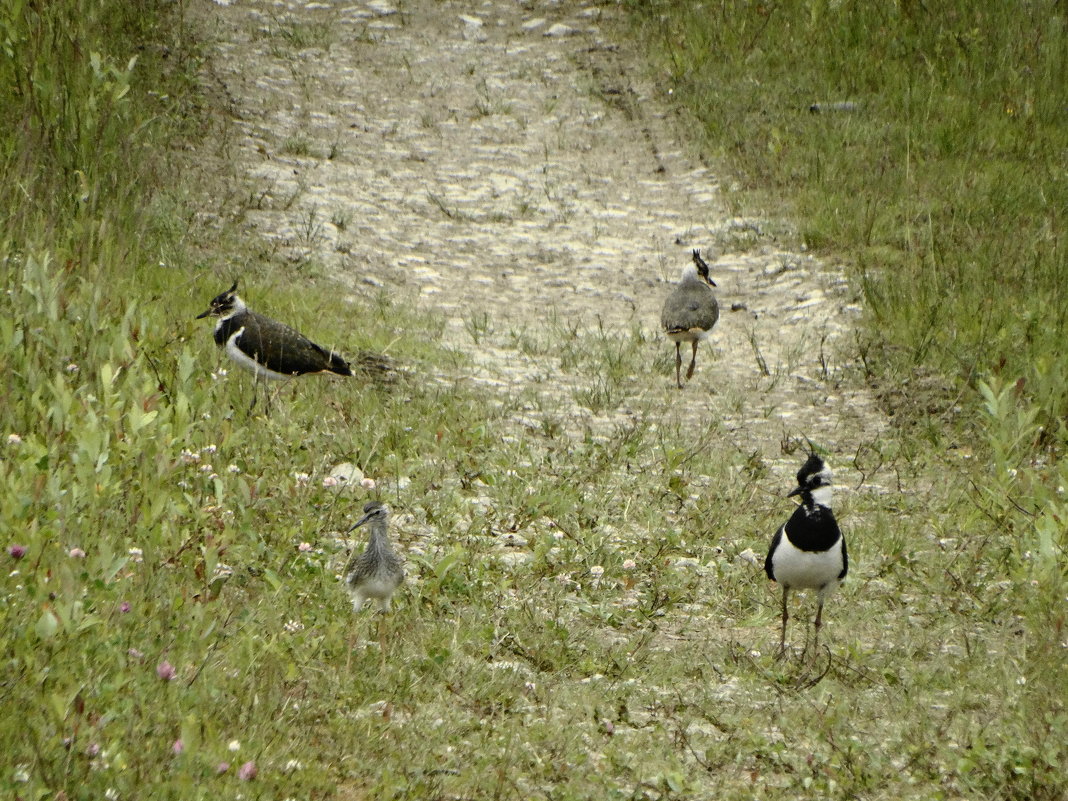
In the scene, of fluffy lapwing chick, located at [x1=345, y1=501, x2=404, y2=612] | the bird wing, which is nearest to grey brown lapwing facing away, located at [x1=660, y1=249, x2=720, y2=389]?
the bird wing

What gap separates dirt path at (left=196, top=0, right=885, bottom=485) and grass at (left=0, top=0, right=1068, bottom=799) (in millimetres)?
647

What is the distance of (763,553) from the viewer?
24.1ft

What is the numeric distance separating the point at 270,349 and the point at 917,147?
9.13m

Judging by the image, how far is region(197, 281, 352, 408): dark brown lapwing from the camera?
27.3 feet

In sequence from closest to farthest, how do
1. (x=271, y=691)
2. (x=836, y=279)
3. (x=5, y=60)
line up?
1. (x=271, y=691)
2. (x=5, y=60)
3. (x=836, y=279)

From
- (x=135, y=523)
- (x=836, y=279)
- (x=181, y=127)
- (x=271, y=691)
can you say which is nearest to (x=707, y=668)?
(x=271, y=691)

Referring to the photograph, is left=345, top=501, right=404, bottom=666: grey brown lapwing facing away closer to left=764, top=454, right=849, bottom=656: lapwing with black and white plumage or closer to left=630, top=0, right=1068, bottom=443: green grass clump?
left=764, top=454, right=849, bottom=656: lapwing with black and white plumage

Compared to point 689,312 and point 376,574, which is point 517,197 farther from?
point 376,574

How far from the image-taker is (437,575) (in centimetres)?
621

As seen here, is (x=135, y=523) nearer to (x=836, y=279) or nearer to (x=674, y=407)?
(x=674, y=407)

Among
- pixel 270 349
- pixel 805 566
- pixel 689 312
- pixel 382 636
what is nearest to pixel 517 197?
pixel 689 312

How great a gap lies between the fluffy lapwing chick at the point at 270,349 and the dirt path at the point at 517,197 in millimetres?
1786

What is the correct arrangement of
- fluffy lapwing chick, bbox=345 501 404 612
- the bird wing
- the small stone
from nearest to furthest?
fluffy lapwing chick, bbox=345 501 404 612, the bird wing, the small stone

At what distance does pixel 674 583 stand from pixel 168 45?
12405 millimetres
